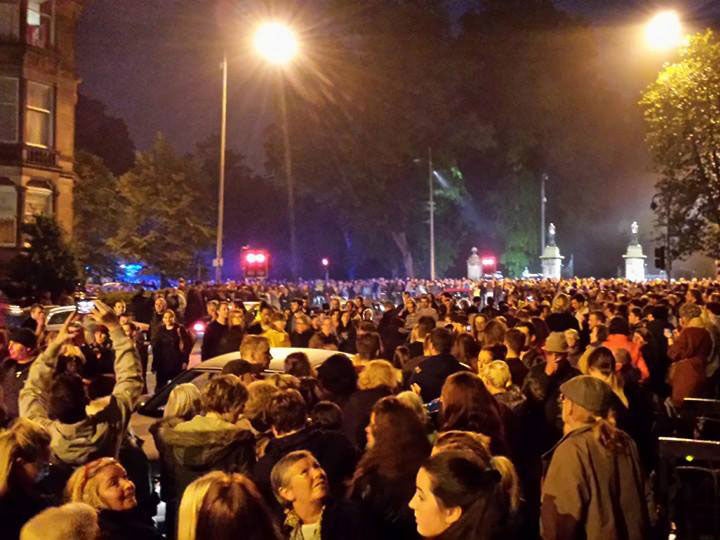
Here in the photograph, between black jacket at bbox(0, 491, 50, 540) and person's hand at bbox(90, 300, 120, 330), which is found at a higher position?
person's hand at bbox(90, 300, 120, 330)

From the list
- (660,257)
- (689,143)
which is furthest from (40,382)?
(660,257)

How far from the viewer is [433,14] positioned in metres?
55.1

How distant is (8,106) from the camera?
3275 cm

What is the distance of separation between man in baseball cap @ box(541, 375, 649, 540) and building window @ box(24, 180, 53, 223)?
103 feet

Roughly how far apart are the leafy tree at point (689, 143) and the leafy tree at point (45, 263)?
59.1 feet

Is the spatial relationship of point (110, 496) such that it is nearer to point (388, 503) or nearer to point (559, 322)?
point (388, 503)

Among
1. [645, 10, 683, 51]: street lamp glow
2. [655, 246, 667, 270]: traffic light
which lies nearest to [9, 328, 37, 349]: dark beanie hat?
[645, 10, 683, 51]: street lamp glow

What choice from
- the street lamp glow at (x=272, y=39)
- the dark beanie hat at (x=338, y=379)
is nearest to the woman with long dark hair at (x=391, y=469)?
the dark beanie hat at (x=338, y=379)

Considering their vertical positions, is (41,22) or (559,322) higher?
(41,22)

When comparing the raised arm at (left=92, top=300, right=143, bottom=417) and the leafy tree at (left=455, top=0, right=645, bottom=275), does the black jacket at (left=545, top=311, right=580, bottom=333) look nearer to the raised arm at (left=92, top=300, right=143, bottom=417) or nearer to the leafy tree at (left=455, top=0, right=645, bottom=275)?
the raised arm at (left=92, top=300, right=143, bottom=417)

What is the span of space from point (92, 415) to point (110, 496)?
1.56 meters

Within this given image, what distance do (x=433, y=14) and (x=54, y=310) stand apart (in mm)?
41054

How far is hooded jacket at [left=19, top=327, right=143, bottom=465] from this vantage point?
5062 millimetres

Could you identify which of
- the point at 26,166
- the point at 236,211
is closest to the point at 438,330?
the point at 26,166
